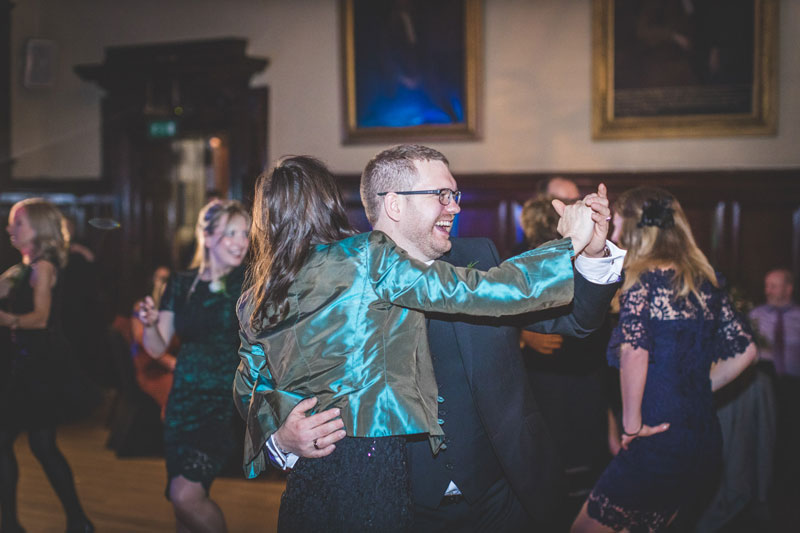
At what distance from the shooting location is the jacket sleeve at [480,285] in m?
1.57

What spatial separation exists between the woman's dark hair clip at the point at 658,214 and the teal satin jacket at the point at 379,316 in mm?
1046

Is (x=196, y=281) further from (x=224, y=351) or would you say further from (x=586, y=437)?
(x=586, y=437)

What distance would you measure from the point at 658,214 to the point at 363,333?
4.51 ft

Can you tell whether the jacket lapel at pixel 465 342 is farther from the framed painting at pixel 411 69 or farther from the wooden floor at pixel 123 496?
the framed painting at pixel 411 69

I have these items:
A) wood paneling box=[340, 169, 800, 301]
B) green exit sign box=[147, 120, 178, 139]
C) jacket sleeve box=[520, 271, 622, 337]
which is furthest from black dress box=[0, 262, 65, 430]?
wood paneling box=[340, 169, 800, 301]

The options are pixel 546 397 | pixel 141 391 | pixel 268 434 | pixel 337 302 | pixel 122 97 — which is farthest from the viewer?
pixel 122 97

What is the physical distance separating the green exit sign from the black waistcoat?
5602mm

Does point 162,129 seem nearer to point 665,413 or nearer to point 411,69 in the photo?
point 411,69

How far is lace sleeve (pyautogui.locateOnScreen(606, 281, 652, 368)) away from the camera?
7.89 feet

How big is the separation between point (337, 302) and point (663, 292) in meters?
1.29

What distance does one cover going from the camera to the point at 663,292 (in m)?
2.43

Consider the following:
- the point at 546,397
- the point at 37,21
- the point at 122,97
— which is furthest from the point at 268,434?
the point at 37,21

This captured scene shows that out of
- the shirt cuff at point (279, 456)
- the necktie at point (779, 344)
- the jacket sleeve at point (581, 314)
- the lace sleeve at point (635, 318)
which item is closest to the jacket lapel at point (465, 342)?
the jacket sleeve at point (581, 314)

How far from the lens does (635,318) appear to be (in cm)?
242
